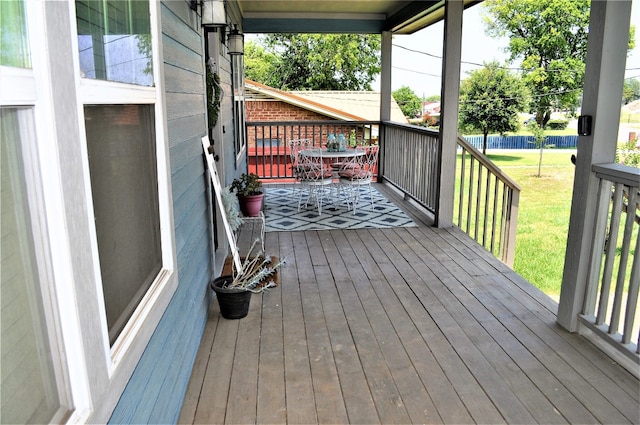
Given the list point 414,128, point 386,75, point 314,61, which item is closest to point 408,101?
point 314,61

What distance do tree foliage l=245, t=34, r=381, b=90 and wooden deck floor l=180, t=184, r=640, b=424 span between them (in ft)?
70.5

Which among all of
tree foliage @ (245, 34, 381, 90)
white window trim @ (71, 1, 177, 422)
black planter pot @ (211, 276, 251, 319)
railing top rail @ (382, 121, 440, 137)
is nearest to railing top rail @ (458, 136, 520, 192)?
railing top rail @ (382, 121, 440, 137)

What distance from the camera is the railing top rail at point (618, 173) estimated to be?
2.43 metres

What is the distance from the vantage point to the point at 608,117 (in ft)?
8.49

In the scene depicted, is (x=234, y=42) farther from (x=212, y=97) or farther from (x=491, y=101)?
(x=491, y=101)

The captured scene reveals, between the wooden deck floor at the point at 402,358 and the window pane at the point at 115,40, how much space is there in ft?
4.63

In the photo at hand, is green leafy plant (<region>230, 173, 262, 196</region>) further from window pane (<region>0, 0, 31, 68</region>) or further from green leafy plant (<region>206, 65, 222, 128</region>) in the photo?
window pane (<region>0, 0, 31, 68</region>)

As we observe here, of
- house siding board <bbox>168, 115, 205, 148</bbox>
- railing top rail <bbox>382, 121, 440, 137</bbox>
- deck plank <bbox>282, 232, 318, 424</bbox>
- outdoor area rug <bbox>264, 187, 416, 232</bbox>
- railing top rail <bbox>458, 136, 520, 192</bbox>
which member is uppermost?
house siding board <bbox>168, 115, 205, 148</bbox>

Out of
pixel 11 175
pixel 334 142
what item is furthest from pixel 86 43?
pixel 334 142

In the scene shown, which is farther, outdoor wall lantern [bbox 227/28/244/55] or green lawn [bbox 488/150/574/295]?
green lawn [bbox 488/150/574/295]

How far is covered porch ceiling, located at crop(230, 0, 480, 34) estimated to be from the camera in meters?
6.74

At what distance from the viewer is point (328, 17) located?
7461mm

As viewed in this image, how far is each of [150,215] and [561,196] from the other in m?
15.4

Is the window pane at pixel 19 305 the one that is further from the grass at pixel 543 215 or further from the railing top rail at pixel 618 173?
the grass at pixel 543 215
